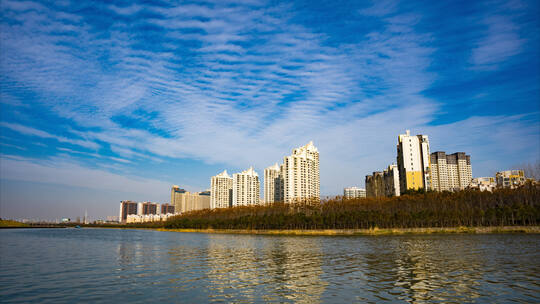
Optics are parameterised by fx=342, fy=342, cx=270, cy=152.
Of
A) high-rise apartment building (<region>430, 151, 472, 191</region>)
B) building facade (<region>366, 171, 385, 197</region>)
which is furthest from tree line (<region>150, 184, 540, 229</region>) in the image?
high-rise apartment building (<region>430, 151, 472, 191</region>)

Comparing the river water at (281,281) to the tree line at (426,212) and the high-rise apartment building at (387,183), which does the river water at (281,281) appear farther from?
the high-rise apartment building at (387,183)

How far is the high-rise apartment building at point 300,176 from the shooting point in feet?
484

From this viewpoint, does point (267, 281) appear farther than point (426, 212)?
No

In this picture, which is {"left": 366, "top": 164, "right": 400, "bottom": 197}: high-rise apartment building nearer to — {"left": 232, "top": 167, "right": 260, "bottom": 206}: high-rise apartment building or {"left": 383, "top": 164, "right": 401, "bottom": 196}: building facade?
{"left": 383, "top": 164, "right": 401, "bottom": 196}: building facade

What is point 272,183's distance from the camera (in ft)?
596

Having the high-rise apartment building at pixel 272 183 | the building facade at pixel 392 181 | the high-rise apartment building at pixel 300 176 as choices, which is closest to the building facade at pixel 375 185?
the building facade at pixel 392 181

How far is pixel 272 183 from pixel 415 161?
8180 cm

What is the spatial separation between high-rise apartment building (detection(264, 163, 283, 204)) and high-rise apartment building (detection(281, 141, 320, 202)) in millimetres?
23685

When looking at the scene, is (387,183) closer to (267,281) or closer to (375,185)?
(375,185)

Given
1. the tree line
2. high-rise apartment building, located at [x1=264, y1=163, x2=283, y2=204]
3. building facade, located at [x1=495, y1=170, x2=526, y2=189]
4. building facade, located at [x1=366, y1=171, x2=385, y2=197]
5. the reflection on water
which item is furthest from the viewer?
high-rise apartment building, located at [x1=264, y1=163, x2=283, y2=204]

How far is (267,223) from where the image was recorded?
314ft

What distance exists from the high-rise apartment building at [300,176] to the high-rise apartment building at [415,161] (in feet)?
132

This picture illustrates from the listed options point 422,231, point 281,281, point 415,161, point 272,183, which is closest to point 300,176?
point 272,183

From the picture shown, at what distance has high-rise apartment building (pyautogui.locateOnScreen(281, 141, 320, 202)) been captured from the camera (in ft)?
484
